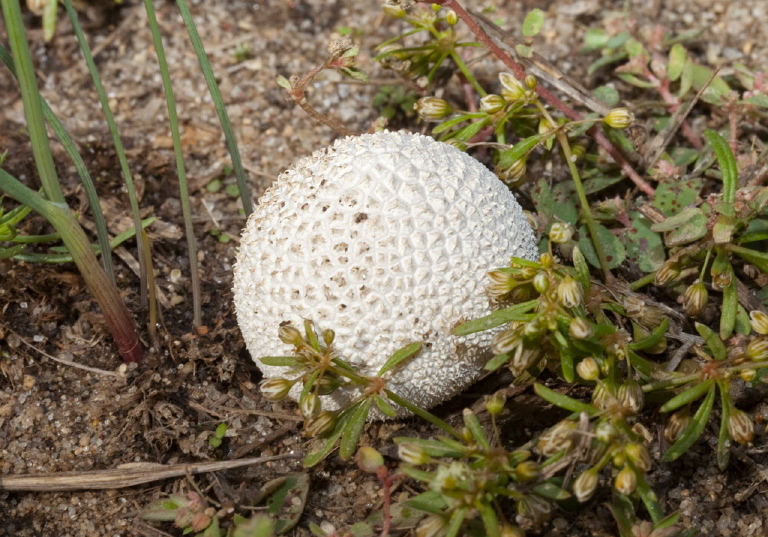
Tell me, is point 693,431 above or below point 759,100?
below

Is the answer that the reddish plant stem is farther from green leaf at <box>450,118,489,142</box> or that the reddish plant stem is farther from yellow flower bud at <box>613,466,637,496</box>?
yellow flower bud at <box>613,466,637,496</box>

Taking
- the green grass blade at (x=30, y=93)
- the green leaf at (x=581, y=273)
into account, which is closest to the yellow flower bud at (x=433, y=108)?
the green leaf at (x=581, y=273)

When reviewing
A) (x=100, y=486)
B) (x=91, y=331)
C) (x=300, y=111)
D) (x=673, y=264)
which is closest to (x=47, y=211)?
(x=91, y=331)

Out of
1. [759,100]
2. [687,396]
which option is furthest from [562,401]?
[759,100]

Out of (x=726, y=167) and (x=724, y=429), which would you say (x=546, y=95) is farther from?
(x=724, y=429)

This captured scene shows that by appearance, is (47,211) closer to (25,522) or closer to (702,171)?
(25,522)
